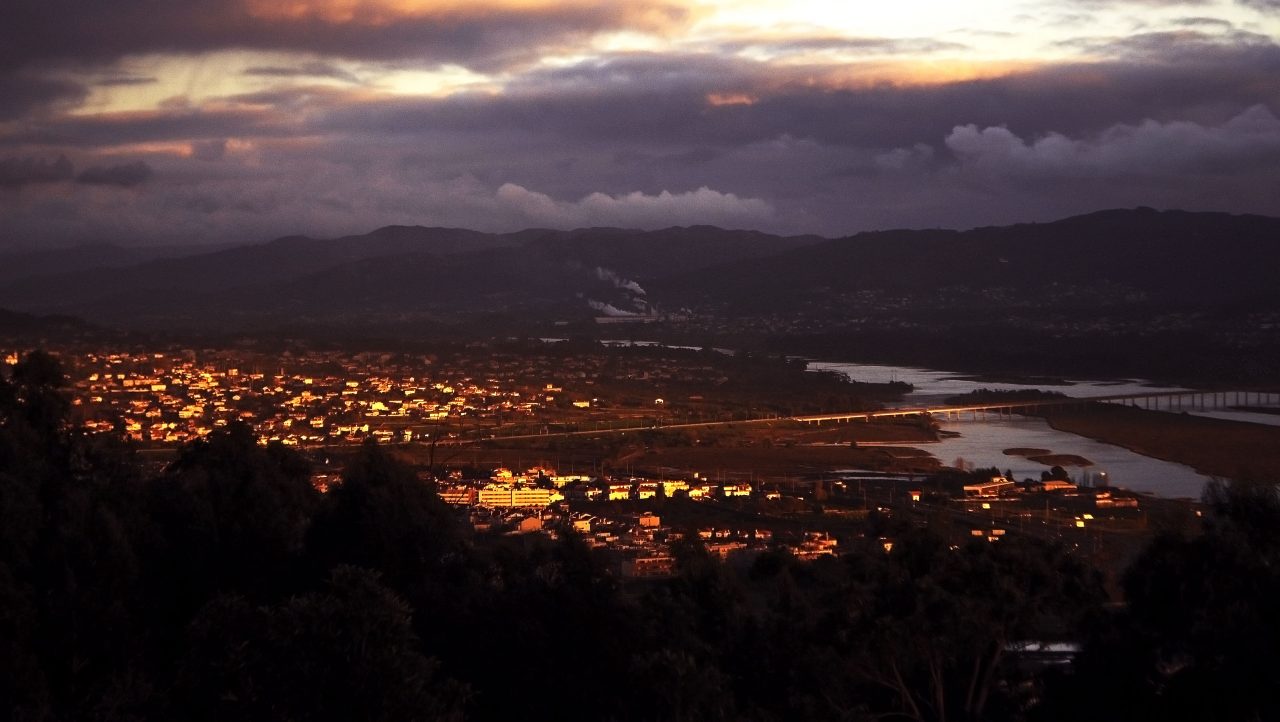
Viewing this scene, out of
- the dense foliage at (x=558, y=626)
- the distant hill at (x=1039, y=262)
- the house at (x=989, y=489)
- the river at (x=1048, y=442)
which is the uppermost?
the distant hill at (x=1039, y=262)

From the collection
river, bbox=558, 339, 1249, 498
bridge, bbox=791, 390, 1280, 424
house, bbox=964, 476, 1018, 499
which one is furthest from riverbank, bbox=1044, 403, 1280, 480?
house, bbox=964, 476, 1018, 499

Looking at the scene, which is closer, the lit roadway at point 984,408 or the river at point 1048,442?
the river at point 1048,442

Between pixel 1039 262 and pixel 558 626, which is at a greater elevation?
pixel 1039 262

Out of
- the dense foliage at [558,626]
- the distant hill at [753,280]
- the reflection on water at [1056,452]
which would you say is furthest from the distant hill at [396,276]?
the dense foliage at [558,626]

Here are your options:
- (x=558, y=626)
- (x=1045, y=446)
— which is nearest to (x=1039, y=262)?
(x=1045, y=446)

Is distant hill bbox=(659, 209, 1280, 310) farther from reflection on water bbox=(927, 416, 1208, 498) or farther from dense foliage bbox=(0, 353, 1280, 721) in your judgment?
dense foliage bbox=(0, 353, 1280, 721)

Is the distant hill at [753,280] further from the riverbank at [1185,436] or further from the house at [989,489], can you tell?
the house at [989,489]

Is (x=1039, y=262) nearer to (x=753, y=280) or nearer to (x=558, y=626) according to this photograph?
(x=753, y=280)
